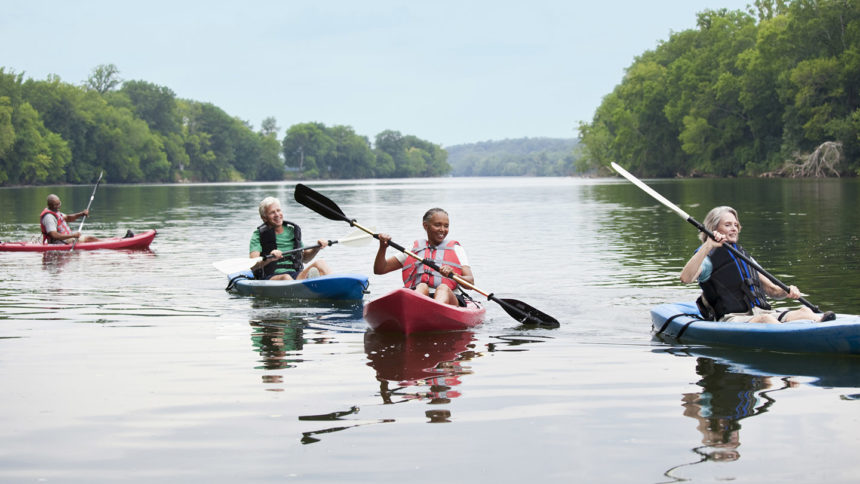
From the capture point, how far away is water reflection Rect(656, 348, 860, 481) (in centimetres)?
496

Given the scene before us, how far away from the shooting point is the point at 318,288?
1082 cm

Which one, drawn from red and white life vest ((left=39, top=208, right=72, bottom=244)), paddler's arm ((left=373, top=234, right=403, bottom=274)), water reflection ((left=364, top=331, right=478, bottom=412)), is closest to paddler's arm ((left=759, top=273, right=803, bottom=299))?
water reflection ((left=364, top=331, right=478, bottom=412))

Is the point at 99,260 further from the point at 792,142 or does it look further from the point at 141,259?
the point at 792,142

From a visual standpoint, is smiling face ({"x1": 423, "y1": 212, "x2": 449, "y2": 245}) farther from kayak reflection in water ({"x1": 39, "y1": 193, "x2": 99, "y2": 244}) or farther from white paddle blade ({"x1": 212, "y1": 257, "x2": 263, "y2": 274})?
kayak reflection in water ({"x1": 39, "y1": 193, "x2": 99, "y2": 244})

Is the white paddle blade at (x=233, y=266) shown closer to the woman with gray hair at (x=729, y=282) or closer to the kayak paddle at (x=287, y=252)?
the kayak paddle at (x=287, y=252)

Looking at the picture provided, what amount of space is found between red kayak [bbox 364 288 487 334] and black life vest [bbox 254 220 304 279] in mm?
3010

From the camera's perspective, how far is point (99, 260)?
53.4 feet

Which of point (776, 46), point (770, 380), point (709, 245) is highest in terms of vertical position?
point (776, 46)

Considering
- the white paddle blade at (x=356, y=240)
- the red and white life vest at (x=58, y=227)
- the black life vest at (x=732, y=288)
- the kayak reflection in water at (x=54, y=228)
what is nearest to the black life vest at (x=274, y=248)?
the white paddle blade at (x=356, y=240)

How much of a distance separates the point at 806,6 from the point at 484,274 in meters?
57.6

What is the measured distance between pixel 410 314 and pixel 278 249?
→ 136 inches

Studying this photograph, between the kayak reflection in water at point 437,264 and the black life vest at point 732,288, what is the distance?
228 cm

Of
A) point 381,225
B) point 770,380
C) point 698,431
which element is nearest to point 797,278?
point 770,380

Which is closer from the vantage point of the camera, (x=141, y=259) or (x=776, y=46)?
(x=141, y=259)
